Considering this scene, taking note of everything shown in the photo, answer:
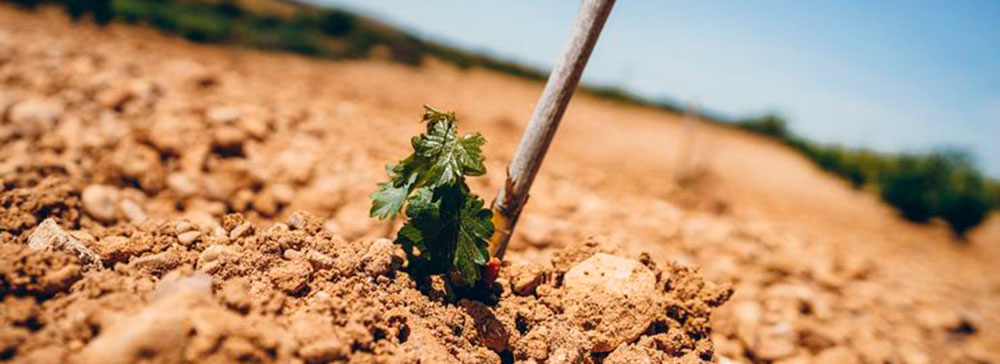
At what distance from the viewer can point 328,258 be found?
1.88 m

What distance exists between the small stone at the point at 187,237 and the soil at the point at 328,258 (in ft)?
0.04

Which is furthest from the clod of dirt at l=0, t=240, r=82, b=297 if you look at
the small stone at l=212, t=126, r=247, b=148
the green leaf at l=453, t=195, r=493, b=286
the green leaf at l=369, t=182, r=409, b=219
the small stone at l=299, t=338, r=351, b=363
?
the small stone at l=212, t=126, r=247, b=148

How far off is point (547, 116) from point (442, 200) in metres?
0.59

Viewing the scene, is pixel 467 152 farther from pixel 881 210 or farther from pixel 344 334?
pixel 881 210

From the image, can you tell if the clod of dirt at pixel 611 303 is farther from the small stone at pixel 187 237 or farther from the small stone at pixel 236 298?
the small stone at pixel 187 237

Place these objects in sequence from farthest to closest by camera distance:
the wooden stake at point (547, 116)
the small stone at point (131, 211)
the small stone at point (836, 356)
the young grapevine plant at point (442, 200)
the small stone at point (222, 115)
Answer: the small stone at point (222, 115) → the small stone at point (131, 211) → the small stone at point (836, 356) → the wooden stake at point (547, 116) → the young grapevine plant at point (442, 200)

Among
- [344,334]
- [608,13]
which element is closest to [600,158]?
[608,13]

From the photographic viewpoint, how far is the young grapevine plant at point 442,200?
190 cm

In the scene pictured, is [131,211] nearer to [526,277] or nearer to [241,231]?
[241,231]

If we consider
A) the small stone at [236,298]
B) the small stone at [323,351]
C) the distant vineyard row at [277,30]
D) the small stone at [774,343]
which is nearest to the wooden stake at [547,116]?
the small stone at [323,351]

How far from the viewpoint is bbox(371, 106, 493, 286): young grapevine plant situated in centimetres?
190

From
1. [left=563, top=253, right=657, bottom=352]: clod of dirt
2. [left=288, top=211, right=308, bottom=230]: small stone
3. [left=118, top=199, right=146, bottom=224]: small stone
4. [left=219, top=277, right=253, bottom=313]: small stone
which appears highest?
[left=563, top=253, right=657, bottom=352]: clod of dirt

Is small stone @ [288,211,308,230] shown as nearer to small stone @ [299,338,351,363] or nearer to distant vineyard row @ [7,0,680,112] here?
small stone @ [299,338,351,363]

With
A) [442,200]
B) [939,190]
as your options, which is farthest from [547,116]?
[939,190]
